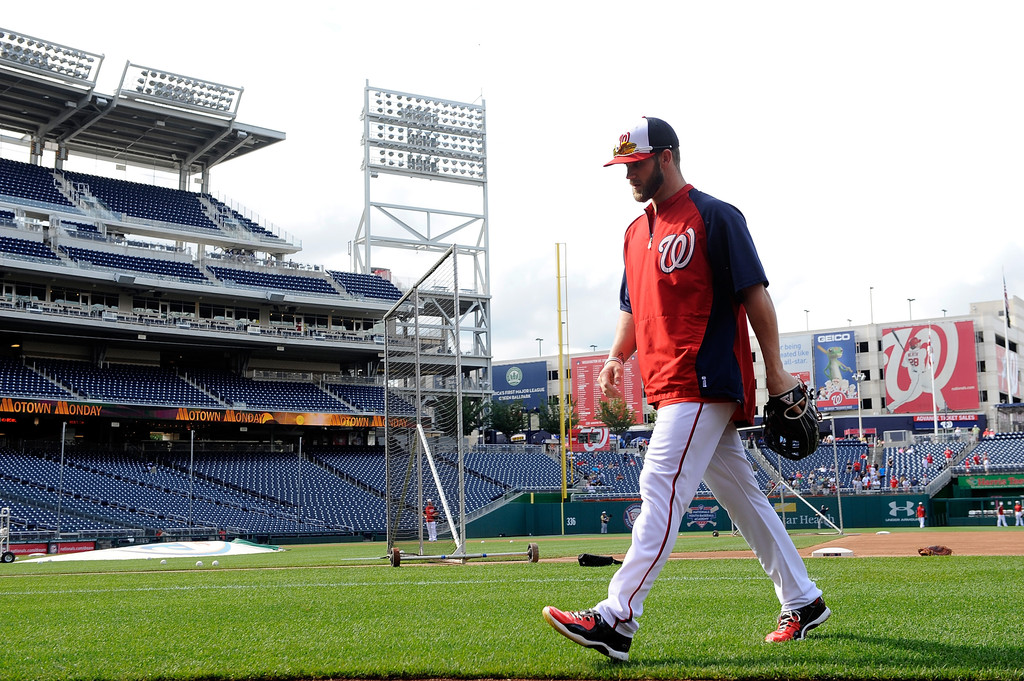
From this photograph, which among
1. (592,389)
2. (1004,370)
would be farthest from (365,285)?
(1004,370)

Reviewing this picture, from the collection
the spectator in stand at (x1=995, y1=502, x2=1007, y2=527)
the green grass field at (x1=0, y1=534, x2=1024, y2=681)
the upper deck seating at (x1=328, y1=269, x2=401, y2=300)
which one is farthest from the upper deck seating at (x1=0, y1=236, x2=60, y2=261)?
the spectator in stand at (x1=995, y1=502, x2=1007, y2=527)

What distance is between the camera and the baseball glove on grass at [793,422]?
12.5ft

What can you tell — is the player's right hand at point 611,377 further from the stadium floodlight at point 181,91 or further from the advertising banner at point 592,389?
the advertising banner at point 592,389

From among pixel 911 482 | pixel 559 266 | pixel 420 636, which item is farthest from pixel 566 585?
pixel 911 482

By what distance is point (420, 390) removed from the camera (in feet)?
49.1

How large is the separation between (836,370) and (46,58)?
51.0 m

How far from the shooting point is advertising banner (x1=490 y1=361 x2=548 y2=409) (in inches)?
2872

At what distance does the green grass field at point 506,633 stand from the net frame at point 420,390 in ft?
23.0

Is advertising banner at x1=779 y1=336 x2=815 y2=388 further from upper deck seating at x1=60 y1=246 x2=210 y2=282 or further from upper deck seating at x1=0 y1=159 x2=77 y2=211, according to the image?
upper deck seating at x1=0 y1=159 x2=77 y2=211

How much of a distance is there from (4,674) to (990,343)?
69.5 meters

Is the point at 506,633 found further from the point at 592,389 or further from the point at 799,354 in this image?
the point at 592,389

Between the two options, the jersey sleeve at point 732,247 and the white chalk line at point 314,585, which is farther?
the white chalk line at point 314,585

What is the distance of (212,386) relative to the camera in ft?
139

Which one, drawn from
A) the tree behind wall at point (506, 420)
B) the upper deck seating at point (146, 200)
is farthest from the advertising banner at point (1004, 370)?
the upper deck seating at point (146, 200)
